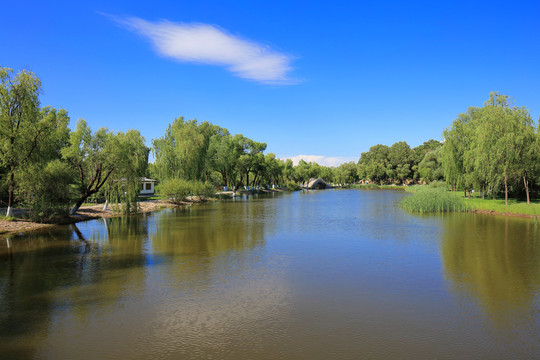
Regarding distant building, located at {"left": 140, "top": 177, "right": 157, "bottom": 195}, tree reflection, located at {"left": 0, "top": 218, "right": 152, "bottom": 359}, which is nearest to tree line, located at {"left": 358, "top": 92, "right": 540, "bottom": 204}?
tree reflection, located at {"left": 0, "top": 218, "right": 152, "bottom": 359}

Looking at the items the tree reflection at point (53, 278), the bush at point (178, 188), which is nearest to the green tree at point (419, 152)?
the bush at point (178, 188)

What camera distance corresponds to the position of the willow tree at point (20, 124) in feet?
80.0

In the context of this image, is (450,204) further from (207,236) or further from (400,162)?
(400,162)

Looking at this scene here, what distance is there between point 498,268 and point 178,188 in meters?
43.2

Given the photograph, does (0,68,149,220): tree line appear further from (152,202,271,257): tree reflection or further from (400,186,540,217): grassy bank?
(400,186,540,217): grassy bank

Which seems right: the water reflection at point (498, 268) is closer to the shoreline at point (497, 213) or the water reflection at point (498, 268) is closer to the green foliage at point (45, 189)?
the shoreline at point (497, 213)

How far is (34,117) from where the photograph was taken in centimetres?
2570

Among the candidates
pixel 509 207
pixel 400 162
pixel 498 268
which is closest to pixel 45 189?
pixel 498 268

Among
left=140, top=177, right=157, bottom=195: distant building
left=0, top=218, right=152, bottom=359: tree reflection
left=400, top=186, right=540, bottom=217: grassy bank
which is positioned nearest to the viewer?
left=0, top=218, right=152, bottom=359: tree reflection

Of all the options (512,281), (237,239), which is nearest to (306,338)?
(512,281)

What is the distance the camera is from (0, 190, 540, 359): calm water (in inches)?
323

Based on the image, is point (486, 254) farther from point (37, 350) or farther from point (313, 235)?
point (37, 350)

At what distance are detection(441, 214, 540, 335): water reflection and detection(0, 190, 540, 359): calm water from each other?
0.07 metres

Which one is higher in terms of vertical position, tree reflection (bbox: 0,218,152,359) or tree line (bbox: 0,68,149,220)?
tree line (bbox: 0,68,149,220)
